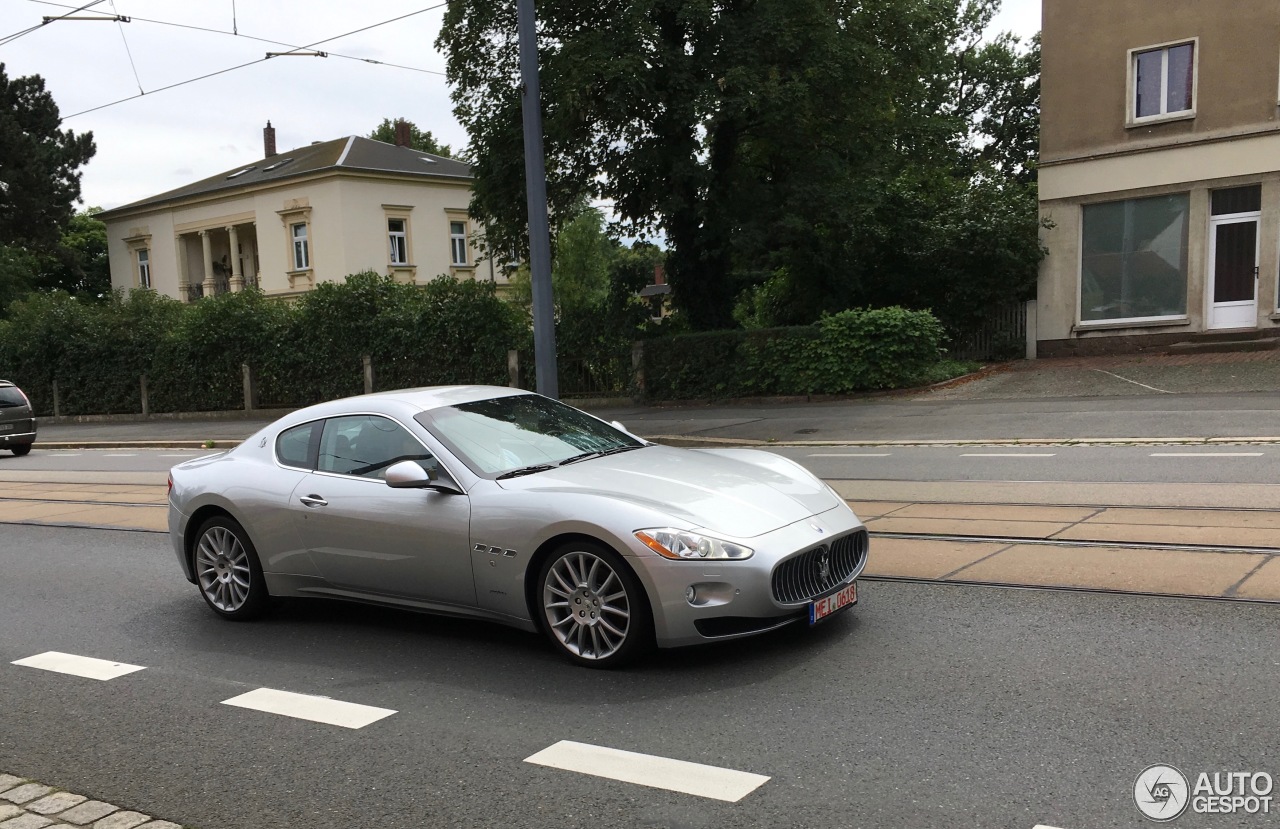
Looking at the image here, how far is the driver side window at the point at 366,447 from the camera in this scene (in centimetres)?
608

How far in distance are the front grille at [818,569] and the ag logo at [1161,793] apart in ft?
5.93

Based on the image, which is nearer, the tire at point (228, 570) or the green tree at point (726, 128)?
the tire at point (228, 570)

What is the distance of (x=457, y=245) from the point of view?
2020 inches

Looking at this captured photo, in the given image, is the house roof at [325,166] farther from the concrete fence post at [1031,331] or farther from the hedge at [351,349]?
the concrete fence post at [1031,331]

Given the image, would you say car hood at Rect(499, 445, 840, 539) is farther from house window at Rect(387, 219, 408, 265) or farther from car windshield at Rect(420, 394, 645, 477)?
house window at Rect(387, 219, 408, 265)

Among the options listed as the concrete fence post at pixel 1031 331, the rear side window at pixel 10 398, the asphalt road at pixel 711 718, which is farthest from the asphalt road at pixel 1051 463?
the rear side window at pixel 10 398

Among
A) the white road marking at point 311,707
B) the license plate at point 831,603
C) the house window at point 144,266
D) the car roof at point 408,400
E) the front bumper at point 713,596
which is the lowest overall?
the white road marking at point 311,707

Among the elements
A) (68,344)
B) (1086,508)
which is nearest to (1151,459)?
(1086,508)

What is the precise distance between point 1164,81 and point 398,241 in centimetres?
3496

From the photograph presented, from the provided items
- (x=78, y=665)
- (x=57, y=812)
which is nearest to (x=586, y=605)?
(x=57, y=812)

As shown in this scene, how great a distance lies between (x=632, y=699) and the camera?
4.83 meters

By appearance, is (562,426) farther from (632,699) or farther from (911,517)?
(911,517)

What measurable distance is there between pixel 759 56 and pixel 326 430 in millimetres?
16933

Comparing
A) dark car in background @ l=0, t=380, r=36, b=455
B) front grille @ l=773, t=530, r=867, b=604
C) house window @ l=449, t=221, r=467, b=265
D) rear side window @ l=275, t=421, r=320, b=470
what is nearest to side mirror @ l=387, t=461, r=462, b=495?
rear side window @ l=275, t=421, r=320, b=470
